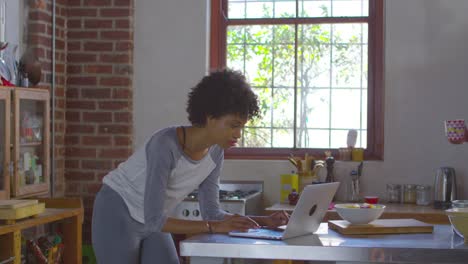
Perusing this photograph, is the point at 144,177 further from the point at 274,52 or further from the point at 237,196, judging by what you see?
the point at 274,52

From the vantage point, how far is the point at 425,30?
511 cm

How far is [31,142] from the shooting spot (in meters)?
4.49

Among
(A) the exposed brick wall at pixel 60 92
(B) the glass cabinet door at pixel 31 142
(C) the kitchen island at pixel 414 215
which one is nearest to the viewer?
(B) the glass cabinet door at pixel 31 142

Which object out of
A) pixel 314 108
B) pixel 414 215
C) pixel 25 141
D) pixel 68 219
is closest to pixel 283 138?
pixel 314 108

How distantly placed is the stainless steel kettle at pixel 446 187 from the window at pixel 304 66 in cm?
58

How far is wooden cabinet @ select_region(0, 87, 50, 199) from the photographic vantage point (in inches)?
165

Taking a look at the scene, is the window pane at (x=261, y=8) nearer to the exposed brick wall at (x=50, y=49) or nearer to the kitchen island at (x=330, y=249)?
the exposed brick wall at (x=50, y=49)

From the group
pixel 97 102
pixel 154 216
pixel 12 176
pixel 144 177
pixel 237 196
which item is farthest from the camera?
pixel 97 102

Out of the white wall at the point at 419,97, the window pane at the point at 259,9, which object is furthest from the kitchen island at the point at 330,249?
the window pane at the point at 259,9

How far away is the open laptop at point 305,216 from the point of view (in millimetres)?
2545

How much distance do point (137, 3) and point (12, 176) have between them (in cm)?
184

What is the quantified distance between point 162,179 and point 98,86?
289 centimetres

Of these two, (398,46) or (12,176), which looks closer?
(12,176)

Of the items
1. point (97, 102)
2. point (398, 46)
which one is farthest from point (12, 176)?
point (398, 46)
